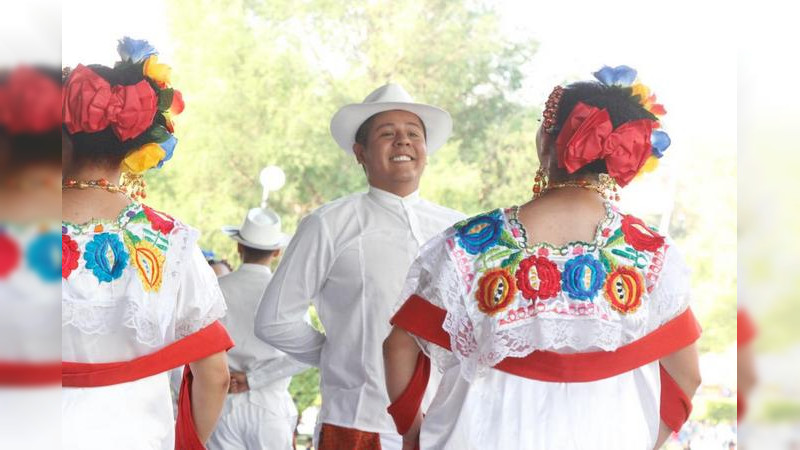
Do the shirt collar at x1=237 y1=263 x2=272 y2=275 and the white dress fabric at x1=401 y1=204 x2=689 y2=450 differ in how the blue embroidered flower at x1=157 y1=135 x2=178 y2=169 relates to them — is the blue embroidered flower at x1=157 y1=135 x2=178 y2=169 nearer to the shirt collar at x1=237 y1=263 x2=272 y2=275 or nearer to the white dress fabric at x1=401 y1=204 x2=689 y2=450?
the white dress fabric at x1=401 y1=204 x2=689 y2=450

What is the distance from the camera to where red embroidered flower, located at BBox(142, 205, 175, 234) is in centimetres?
259

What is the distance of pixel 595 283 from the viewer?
248 cm

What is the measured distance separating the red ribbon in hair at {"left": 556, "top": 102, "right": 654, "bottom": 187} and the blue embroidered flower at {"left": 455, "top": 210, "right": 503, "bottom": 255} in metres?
0.20

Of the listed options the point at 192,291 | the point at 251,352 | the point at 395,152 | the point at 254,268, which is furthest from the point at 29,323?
the point at 254,268

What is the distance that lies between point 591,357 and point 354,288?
1.31m

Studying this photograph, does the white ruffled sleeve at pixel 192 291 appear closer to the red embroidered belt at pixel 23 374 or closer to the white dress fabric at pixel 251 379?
the red embroidered belt at pixel 23 374

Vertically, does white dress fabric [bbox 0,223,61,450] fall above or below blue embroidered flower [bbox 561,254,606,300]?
below

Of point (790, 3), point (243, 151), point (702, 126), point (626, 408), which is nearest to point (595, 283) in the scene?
point (626, 408)

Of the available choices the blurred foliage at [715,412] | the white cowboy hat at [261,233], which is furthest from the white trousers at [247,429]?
the blurred foliage at [715,412]

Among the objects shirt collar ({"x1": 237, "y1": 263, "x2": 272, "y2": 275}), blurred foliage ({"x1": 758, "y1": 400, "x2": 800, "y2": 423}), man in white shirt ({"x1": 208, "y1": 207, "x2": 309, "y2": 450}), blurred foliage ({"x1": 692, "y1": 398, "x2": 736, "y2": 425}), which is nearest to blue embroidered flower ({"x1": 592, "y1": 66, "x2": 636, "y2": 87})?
blurred foliage ({"x1": 758, "y1": 400, "x2": 800, "y2": 423})

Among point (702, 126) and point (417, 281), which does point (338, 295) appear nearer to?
point (417, 281)

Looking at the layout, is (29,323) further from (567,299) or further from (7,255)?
(567,299)

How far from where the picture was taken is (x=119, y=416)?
8.27 ft

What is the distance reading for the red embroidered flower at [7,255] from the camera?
0.66 m
